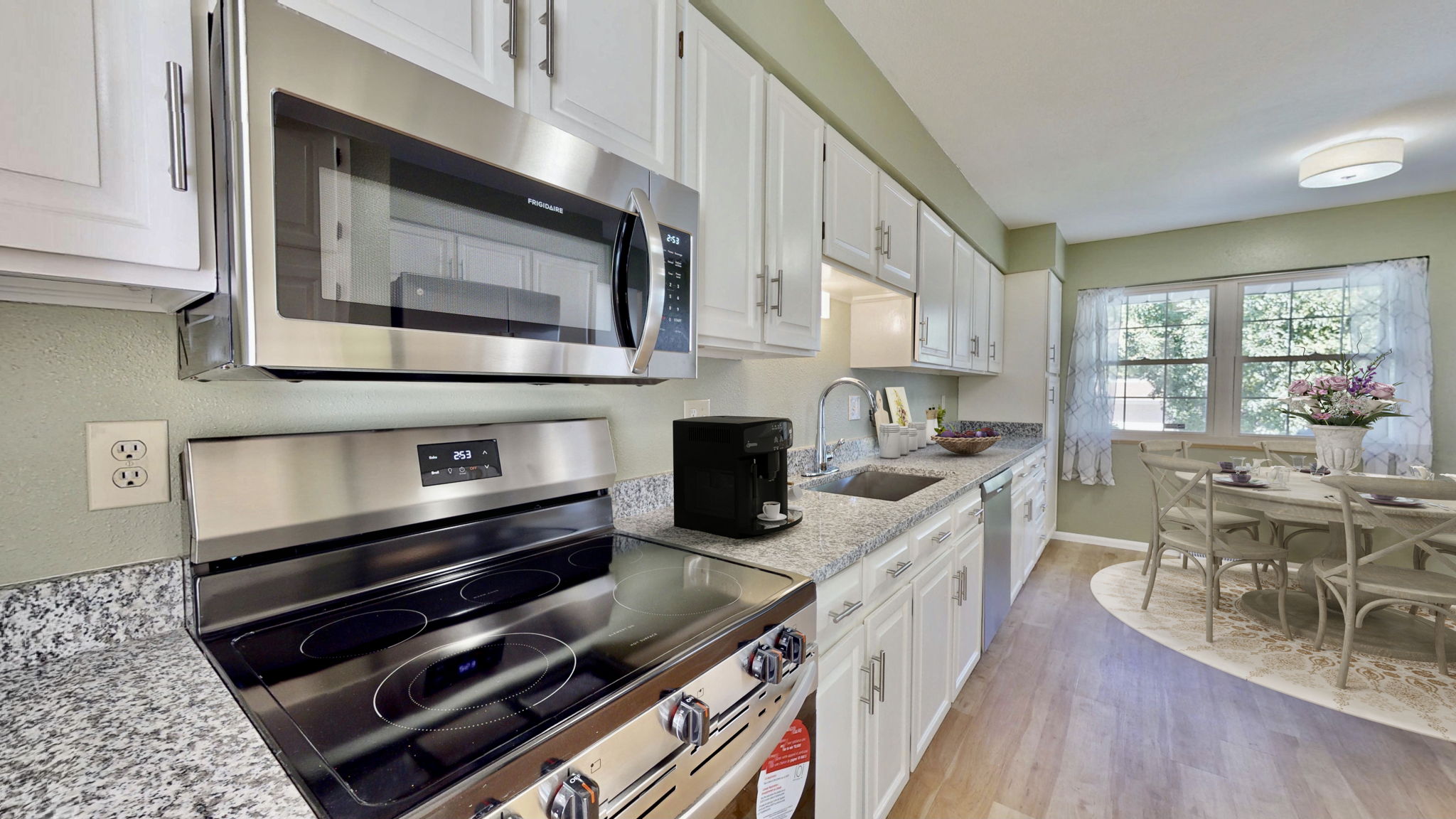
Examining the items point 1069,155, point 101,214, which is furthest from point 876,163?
point 101,214

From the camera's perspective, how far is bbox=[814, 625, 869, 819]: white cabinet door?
117 centimetres

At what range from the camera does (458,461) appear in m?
1.06

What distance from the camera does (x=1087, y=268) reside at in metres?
4.64

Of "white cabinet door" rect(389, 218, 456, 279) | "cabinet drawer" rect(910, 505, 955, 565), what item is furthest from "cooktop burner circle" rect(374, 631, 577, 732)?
"cabinet drawer" rect(910, 505, 955, 565)

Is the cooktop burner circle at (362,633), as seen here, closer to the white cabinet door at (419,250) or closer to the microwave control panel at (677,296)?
the white cabinet door at (419,250)

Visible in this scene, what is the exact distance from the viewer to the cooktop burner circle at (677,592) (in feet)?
2.96

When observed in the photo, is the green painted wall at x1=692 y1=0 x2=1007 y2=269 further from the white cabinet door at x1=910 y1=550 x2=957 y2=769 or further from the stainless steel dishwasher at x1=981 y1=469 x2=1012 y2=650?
the white cabinet door at x1=910 y1=550 x2=957 y2=769

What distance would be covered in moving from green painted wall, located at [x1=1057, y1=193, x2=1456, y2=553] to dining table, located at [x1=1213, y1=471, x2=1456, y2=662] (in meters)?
1.24

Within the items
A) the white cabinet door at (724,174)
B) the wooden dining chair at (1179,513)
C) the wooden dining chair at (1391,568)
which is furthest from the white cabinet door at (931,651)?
the wooden dining chair at (1179,513)

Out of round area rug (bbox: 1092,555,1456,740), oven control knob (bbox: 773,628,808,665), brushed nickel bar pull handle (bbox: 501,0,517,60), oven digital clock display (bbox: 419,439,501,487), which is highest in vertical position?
brushed nickel bar pull handle (bbox: 501,0,517,60)

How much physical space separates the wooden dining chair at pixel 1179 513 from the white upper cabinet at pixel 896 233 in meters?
2.08

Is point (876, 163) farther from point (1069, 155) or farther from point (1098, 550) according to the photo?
point (1098, 550)

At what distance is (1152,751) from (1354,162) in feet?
9.65

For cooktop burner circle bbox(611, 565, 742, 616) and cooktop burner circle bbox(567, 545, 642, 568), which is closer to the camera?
cooktop burner circle bbox(611, 565, 742, 616)
